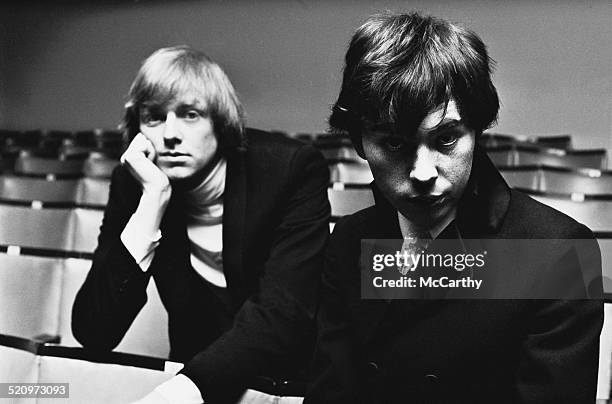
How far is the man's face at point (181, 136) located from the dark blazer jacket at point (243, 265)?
0.12 feet

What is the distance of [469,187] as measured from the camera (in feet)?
1.37

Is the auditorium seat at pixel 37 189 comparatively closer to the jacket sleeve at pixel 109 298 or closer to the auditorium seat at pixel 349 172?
the auditorium seat at pixel 349 172

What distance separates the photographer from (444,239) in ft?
1.38

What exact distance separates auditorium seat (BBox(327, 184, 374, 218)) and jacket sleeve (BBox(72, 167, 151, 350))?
0.41 metres

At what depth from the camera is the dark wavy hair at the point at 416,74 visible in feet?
1.23

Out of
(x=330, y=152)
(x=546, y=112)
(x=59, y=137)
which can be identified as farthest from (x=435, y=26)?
(x=59, y=137)

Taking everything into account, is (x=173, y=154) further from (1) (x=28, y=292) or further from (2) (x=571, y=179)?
(2) (x=571, y=179)

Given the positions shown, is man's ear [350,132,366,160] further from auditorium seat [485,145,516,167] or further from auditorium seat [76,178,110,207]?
auditorium seat [485,145,516,167]

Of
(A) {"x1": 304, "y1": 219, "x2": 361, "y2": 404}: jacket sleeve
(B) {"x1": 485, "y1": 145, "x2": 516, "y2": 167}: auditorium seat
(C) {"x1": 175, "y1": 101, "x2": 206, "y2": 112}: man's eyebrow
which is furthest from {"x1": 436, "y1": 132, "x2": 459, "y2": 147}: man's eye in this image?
(B) {"x1": 485, "y1": 145, "x2": 516, "y2": 167}: auditorium seat

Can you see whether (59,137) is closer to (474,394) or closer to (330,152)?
(330,152)

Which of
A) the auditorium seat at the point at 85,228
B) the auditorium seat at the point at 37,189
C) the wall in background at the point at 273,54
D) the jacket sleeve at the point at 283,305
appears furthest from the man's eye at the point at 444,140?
the wall in background at the point at 273,54

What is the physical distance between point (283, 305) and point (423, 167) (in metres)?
0.24

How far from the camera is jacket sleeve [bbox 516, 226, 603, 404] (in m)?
0.39

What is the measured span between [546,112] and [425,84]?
6.18 feet
